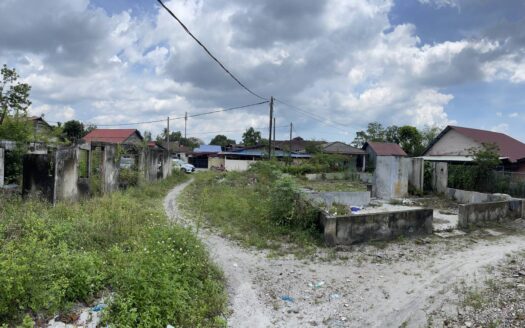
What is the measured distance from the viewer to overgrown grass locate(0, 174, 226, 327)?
366 centimetres

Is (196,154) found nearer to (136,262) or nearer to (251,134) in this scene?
(251,134)

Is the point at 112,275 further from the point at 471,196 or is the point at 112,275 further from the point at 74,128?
the point at 74,128

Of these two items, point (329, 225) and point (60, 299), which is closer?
point (60, 299)

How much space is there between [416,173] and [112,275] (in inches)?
595

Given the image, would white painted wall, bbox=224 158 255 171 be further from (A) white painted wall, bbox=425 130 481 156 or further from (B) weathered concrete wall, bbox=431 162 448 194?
(B) weathered concrete wall, bbox=431 162 448 194

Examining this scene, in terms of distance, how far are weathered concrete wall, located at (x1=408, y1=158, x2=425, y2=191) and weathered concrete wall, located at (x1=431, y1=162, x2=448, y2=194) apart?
904 millimetres

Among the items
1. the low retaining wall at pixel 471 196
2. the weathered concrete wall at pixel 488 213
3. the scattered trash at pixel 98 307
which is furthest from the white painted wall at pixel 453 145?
the scattered trash at pixel 98 307

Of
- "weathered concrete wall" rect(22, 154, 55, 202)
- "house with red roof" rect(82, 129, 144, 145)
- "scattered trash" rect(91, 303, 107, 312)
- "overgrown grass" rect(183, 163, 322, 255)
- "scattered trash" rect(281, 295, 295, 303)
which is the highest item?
"house with red roof" rect(82, 129, 144, 145)

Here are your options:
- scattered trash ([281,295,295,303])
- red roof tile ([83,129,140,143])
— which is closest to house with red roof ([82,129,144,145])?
red roof tile ([83,129,140,143])

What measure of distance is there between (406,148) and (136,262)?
44443mm

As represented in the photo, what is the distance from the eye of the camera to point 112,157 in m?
12.4

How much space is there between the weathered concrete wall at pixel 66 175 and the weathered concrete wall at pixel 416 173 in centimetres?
1403

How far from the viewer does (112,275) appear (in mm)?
4555

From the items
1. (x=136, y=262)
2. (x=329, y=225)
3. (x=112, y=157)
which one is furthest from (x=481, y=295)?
(x=112, y=157)
